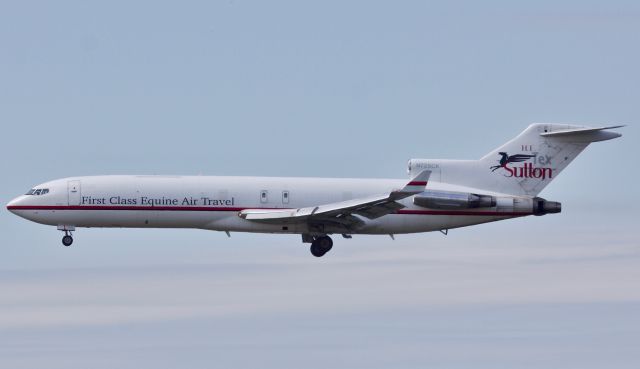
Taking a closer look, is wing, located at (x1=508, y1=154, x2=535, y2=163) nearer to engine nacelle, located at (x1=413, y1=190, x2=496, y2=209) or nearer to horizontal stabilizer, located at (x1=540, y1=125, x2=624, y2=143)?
horizontal stabilizer, located at (x1=540, y1=125, x2=624, y2=143)

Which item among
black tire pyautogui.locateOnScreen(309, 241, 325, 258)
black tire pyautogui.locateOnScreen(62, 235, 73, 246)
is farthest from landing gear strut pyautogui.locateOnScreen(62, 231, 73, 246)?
black tire pyautogui.locateOnScreen(309, 241, 325, 258)

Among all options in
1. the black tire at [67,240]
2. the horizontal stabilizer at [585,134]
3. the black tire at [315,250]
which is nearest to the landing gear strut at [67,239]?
the black tire at [67,240]

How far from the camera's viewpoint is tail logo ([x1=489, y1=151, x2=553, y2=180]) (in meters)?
55.1

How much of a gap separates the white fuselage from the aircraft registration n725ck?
0.04 m

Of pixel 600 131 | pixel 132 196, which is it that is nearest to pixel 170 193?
pixel 132 196

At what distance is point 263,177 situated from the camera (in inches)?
2122

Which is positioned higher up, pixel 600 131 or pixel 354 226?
pixel 600 131

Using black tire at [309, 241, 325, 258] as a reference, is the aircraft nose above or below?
above

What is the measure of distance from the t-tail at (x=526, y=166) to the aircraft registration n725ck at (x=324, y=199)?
4cm

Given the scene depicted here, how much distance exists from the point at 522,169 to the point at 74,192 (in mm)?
18048

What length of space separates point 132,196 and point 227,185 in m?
3.72

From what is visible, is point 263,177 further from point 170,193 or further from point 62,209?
point 62,209

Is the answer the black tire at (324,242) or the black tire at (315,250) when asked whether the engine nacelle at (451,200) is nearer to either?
the black tire at (324,242)

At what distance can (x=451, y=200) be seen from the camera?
176 ft
